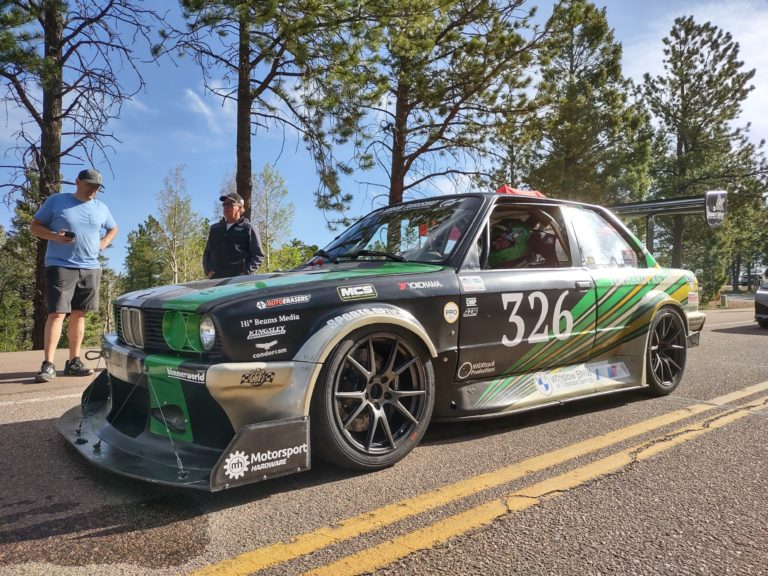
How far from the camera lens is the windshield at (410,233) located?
3455 millimetres

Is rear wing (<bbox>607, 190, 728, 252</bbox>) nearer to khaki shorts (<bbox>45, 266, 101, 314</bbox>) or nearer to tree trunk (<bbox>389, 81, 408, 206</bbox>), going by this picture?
tree trunk (<bbox>389, 81, 408, 206</bbox>)

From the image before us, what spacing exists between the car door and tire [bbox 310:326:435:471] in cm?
35

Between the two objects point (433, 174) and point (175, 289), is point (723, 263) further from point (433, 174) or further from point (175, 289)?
point (175, 289)

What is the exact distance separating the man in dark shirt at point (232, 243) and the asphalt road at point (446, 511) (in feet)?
8.31

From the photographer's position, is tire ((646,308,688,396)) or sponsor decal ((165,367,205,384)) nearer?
sponsor decal ((165,367,205,384))

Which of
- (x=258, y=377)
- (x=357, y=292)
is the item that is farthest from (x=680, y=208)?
(x=258, y=377)

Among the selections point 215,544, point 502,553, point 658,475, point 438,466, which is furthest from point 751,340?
point 215,544

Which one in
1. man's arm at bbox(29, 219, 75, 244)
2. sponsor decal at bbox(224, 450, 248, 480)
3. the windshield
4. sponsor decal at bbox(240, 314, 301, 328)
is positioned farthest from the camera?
man's arm at bbox(29, 219, 75, 244)

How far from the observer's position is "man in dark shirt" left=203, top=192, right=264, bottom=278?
A: 18.2ft

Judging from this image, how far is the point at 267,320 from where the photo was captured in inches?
96.1

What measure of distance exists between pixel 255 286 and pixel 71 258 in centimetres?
321

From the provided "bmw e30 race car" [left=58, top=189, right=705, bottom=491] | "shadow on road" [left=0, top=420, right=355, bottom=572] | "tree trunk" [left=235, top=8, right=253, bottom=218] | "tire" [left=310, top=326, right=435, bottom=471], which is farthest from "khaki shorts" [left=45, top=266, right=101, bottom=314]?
"tree trunk" [left=235, top=8, right=253, bottom=218]

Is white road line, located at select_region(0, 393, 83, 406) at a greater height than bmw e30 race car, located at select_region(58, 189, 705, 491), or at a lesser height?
lesser

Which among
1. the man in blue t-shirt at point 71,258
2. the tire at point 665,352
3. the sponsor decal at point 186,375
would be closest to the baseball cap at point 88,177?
the man in blue t-shirt at point 71,258
